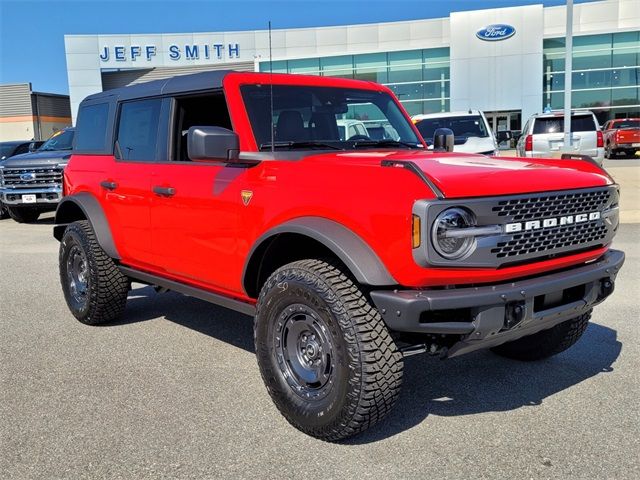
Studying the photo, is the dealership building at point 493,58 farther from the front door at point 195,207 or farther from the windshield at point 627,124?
the front door at point 195,207

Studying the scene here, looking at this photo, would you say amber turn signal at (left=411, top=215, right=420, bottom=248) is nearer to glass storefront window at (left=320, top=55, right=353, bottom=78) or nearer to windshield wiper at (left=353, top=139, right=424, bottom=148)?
windshield wiper at (left=353, top=139, right=424, bottom=148)

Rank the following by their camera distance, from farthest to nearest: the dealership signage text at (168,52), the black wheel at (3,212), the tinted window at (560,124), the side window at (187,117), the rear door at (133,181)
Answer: the dealership signage text at (168,52) < the tinted window at (560,124) < the black wheel at (3,212) < the rear door at (133,181) < the side window at (187,117)

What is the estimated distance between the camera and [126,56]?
4216cm

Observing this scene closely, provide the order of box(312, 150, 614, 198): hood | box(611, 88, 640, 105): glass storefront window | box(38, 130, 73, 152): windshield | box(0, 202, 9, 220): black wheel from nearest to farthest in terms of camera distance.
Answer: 1. box(312, 150, 614, 198): hood
2. box(38, 130, 73, 152): windshield
3. box(0, 202, 9, 220): black wheel
4. box(611, 88, 640, 105): glass storefront window

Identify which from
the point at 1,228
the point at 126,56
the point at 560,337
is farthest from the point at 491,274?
the point at 126,56

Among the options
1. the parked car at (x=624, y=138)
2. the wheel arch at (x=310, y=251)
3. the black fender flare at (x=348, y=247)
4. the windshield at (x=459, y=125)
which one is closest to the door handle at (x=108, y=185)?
the wheel arch at (x=310, y=251)

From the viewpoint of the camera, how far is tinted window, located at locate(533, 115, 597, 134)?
16.0 meters

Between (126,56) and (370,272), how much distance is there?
4336 cm

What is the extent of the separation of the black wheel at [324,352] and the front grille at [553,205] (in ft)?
2.63

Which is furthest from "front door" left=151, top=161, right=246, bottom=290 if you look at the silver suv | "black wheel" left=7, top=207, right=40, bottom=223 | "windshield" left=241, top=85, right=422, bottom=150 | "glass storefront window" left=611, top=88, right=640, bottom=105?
"glass storefront window" left=611, top=88, right=640, bottom=105

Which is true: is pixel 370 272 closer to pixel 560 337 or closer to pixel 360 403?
pixel 360 403

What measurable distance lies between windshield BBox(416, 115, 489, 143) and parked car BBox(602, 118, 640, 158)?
16.4 metres

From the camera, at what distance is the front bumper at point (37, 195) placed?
13.1m

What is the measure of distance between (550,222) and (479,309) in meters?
0.66
